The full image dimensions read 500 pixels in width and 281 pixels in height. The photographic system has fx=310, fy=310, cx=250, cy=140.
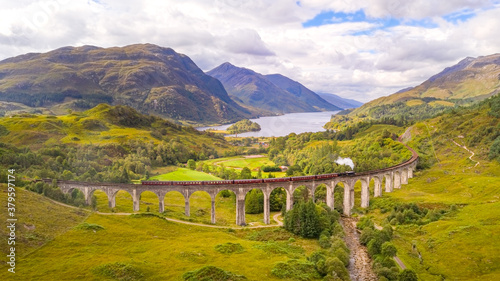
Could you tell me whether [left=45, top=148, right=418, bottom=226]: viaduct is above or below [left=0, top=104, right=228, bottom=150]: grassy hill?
below

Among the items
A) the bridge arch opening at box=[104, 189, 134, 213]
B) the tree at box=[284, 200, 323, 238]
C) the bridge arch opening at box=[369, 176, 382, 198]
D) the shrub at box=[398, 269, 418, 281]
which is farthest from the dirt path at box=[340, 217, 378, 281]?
the bridge arch opening at box=[104, 189, 134, 213]

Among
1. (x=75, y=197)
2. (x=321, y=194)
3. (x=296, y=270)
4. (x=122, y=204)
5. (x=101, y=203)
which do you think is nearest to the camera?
(x=296, y=270)

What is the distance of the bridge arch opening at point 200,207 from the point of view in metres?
71.2

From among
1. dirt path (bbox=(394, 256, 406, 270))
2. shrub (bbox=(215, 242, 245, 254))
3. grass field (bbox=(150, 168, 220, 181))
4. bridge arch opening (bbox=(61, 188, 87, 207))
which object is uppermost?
bridge arch opening (bbox=(61, 188, 87, 207))

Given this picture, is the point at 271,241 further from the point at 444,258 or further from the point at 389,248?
the point at 444,258

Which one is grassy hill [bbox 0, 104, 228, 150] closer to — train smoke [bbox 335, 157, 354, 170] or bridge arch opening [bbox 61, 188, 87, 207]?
bridge arch opening [bbox 61, 188, 87, 207]

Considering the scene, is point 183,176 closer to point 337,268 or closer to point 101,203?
point 101,203

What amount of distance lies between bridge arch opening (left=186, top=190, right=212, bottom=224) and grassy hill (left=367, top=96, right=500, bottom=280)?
39.8 meters

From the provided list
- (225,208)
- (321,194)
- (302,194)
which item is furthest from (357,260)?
(225,208)

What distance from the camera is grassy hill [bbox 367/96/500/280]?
4491 centimetres

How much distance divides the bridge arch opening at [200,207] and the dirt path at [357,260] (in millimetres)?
29533

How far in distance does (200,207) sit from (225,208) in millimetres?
7432

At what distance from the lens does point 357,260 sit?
167ft

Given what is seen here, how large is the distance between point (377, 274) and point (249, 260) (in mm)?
18464
